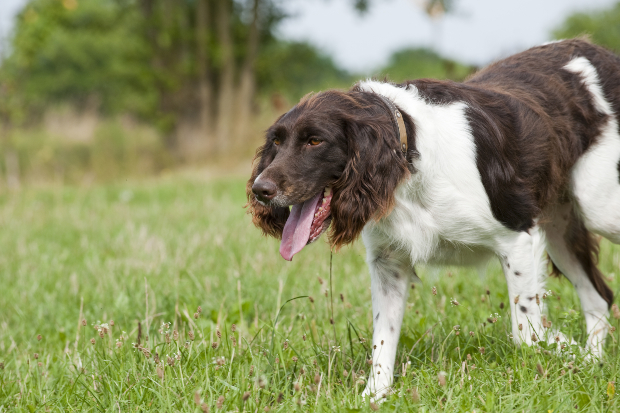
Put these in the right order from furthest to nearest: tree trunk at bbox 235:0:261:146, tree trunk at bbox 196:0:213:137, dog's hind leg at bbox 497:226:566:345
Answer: tree trunk at bbox 235:0:261:146
tree trunk at bbox 196:0:213:137
dog's hind leg at bbox 497:226:566:345

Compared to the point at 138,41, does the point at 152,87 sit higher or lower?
lower

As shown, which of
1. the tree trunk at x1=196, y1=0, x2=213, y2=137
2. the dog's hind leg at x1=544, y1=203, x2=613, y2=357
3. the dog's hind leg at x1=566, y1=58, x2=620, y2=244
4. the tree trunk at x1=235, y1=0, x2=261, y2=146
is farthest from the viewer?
the tree trunk at x1=235, y1=0, x2=261, y2=146

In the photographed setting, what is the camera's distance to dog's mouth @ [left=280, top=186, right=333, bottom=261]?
259 cm

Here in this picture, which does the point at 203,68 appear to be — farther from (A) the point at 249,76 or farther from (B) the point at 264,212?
(B) the point at 264,212

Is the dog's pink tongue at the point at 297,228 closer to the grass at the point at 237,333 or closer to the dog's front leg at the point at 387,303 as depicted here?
the grass at the point at 237,333

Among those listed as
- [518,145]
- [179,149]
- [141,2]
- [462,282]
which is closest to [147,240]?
[462,282]

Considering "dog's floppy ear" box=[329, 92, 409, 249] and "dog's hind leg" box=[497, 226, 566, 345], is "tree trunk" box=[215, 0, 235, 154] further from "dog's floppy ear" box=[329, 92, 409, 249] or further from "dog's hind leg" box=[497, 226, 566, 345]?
"dog's floppy ear" box=[329, 92, 409, 249]

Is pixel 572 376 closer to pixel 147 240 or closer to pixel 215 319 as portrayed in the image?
pixel 215 319

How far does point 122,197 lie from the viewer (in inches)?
387

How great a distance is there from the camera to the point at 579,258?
11.9 feet

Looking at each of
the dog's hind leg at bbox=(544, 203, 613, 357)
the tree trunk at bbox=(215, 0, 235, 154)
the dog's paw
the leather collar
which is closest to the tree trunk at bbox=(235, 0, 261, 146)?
the tree trunk at bbox=(215, 0, 235, 154)

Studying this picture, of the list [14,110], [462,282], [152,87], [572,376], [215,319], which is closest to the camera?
[572,376]

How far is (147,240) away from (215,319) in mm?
2340

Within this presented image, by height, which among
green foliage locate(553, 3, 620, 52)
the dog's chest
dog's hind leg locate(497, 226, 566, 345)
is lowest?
dog's hind leg locate(497, 226, 566, 345)
